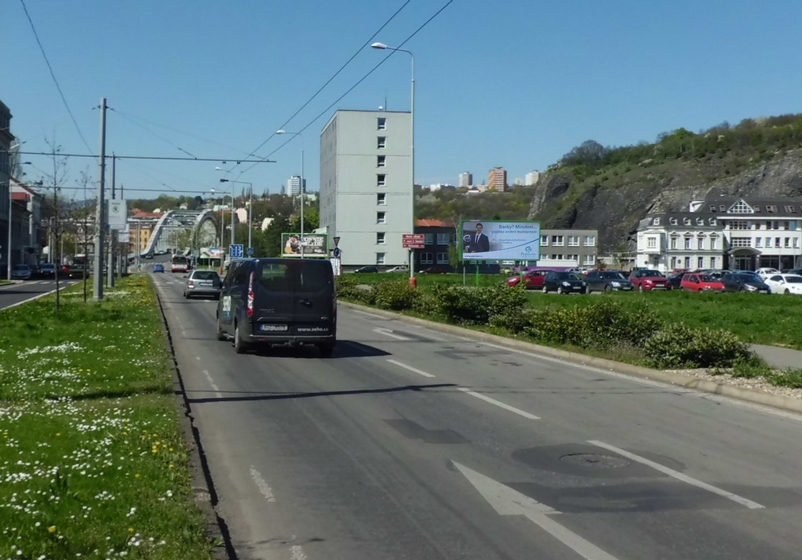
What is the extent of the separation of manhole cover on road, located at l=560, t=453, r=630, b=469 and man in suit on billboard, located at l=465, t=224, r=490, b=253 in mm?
34379

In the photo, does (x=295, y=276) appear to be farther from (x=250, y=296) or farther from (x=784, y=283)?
(x=784, y=283)

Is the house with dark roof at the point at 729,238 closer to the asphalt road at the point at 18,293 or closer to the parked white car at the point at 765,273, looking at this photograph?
the parked white car at the point at 765,273

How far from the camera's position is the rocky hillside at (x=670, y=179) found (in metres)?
139

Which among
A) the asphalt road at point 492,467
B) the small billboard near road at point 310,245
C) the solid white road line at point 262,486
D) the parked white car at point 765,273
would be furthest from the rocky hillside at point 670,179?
the solid white road line at point 262,486

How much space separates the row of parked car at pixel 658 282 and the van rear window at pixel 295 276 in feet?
117

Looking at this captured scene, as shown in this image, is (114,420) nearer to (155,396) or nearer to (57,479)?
(155,396)

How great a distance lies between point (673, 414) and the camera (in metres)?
11.4

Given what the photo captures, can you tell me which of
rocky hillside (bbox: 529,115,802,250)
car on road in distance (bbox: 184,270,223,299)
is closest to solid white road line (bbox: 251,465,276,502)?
car on road in distance (bbox: 184,270,223,299)

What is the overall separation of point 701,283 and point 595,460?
52.1m

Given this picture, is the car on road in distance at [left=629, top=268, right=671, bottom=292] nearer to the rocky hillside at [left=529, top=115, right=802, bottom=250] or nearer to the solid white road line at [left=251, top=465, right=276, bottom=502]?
the solid white road line at [left=251, top=465, right=276, bottom=502]

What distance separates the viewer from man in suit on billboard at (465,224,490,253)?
43.0 metres

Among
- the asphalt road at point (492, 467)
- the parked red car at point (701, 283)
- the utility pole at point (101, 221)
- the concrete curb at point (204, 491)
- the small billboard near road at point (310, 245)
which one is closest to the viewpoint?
the concrete curb at point (204, 491)

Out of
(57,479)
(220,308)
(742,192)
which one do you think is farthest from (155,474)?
(742,192)

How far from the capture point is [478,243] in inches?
1695
